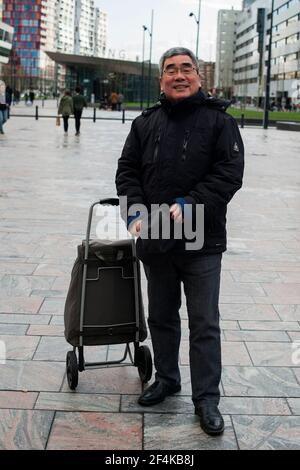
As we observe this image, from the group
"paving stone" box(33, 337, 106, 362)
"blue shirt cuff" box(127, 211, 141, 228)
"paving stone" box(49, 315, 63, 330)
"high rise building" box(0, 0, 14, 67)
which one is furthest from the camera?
"high rise building" box(0, 0, 14, 67)

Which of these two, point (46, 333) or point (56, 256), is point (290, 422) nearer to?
point (46, 333)

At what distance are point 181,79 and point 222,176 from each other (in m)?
0.54

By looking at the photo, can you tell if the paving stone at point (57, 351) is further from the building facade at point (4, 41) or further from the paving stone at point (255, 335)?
the building facade at point (4, 41)

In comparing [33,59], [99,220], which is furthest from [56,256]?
[33,59]

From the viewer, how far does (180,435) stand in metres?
3.31

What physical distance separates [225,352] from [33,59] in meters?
186

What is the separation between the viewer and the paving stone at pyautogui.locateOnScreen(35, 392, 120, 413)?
11.8 feet

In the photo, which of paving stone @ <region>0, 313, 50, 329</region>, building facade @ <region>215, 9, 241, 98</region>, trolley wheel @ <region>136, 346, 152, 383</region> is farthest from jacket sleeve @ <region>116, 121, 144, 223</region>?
building facade @ <region>215, 9, 241, 98</region>

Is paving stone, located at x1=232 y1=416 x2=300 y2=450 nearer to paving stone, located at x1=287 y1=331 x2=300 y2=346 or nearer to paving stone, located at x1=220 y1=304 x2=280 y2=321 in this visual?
paving stone, located at x1=287 y1=331 x2=300 y2=346

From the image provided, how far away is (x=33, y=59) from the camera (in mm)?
181000

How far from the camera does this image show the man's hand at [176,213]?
321 cm

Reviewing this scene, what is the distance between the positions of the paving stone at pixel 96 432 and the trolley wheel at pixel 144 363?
1.35 feet

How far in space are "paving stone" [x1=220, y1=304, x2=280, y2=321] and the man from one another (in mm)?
1739

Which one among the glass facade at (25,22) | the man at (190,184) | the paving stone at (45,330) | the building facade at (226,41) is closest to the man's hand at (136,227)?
the man at (190,184)
